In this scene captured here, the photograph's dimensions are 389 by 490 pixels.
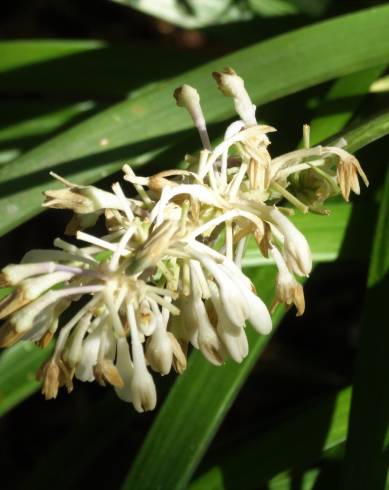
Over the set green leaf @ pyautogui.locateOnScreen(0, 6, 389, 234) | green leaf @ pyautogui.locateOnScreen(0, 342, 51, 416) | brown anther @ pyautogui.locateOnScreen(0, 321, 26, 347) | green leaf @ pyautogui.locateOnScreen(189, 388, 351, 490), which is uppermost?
brown anther @ pyautogui.locateOnScreen(0, 321, 26, 347)

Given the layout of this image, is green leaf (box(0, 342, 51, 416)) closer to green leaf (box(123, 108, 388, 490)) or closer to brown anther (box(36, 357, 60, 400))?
green leaf (box(123, 108, 388, 490))

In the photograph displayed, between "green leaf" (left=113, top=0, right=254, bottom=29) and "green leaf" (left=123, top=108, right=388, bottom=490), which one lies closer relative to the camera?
"green leaf" (left=123, top=108, right=388, bottom=490)

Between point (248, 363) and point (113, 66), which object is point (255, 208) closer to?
point (248, 363)

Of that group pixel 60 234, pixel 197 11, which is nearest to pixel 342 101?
pixel 197 11

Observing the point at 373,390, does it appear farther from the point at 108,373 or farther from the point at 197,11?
the point at 197,11

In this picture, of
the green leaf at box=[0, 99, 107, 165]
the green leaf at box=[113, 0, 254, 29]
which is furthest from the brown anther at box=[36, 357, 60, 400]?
the green leaf at box=[113, 0, 254, 29]

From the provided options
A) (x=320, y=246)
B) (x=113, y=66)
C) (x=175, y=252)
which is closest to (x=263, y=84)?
(x=320, y=246)
